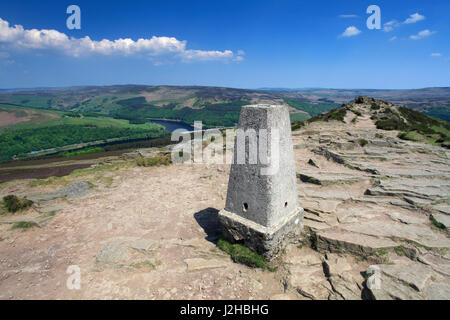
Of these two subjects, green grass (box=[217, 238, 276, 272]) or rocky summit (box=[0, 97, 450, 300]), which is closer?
rocky summit (box=[0, 97, 450, 300])

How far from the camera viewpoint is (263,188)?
259 inches

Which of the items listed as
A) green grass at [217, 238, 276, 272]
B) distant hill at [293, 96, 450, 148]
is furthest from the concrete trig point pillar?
distant hill at [293, 96, 450, 148]

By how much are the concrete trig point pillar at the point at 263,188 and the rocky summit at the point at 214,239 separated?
0.84m

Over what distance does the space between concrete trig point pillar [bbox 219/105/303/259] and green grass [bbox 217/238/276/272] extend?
192 millimetres

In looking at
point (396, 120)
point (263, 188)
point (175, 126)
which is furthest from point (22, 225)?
point (175, 126)

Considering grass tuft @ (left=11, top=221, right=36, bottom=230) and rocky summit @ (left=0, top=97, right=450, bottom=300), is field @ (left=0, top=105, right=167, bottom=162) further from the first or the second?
rocky summit @ (left=0, top=97, right=450, bottom=300)

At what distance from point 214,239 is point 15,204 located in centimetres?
997

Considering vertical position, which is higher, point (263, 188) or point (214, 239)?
point (263, 188)

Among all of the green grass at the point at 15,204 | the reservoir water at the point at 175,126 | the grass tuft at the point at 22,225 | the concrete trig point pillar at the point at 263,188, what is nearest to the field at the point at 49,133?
the reservoir water at the point at 175,126

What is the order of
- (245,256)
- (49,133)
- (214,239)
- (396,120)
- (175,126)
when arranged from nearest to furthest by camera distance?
(245,256), (214,239), (396,120), (49,133), (175,126)

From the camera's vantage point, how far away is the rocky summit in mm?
5957

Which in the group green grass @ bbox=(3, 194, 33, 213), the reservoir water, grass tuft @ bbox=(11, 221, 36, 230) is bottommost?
grass tuft @ bbox=(11, 221, 36, 230)

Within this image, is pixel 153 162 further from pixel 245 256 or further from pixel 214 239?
pixel 245 256
